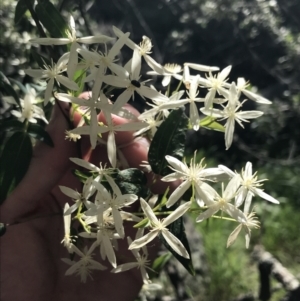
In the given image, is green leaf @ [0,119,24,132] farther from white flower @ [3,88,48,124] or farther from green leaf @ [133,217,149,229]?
green leaf @ [133,217,149,229]

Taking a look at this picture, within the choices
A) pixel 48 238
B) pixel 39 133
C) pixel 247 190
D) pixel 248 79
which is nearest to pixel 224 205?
pixel 247 190

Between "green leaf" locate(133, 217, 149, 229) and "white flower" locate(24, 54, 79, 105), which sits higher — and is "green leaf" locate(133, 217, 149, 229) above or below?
below

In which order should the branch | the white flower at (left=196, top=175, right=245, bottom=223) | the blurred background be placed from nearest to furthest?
1. the white flower at (left=196, top=175, right=245, bottom=223)
2. the branch
3. the blurred background

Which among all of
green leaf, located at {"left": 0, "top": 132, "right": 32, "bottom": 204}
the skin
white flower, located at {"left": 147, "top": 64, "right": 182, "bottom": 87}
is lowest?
the skin

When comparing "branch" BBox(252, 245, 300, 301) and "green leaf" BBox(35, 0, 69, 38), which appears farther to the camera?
"branch" BBox(252, 245, 300, 301)

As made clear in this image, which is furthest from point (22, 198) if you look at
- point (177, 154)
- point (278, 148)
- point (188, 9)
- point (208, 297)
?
point (278, 148)

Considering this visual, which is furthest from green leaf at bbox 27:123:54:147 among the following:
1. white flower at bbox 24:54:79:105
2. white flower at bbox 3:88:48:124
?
white flower at bbox 24:54:79:105

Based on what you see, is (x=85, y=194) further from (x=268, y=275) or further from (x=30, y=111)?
(x=268, y=275)
